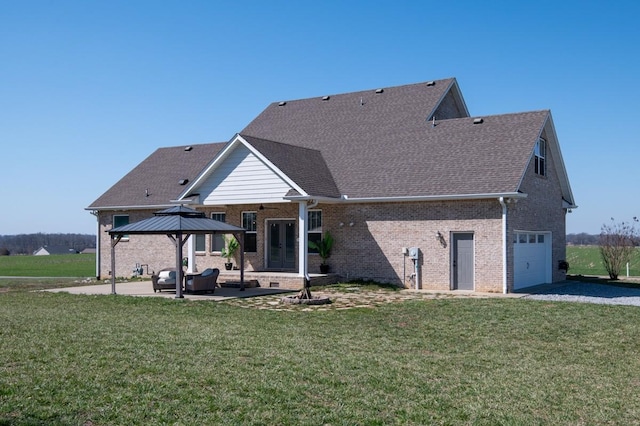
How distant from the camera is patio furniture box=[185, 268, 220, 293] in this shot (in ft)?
64.7

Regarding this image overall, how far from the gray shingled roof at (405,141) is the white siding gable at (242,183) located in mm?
2765

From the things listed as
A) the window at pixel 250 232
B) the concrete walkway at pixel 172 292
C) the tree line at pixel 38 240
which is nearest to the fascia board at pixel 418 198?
the concrete walkway at pixel 172 292

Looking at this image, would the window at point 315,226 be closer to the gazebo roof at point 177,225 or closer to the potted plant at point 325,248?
the potted plant at point 325,248

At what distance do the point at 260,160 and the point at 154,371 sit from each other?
14.2 meters

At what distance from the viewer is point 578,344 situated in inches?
465

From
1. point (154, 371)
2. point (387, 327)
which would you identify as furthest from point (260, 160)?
point (154, 371)

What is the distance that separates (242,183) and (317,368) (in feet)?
46.3

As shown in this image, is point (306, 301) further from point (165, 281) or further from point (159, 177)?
point (159, 177)

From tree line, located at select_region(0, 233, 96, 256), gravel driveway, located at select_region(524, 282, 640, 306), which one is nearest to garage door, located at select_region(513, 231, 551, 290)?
gravel driveway, located at select_region(524, 282, 640, 306)

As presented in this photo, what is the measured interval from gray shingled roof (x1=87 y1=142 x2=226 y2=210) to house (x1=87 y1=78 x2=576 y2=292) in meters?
0.18

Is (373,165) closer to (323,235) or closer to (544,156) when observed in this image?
(323,235)

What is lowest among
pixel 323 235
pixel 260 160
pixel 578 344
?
pixel 578 344

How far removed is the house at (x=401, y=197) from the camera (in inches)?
830

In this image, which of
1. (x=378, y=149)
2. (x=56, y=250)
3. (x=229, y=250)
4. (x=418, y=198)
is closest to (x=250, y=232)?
(x=229, y=250)
